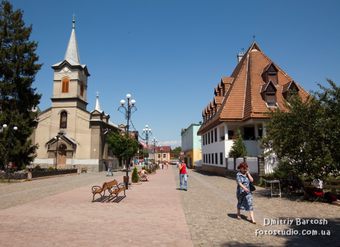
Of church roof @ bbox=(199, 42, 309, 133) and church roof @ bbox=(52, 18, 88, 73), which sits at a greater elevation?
church roof @ bbox=(52, 18, 88, 73)

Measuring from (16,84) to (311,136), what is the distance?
29.8m

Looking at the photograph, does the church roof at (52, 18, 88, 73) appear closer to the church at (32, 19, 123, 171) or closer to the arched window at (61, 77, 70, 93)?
the church at (32, 19, 123, 171)

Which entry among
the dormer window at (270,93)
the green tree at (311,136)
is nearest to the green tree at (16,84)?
the dormer window at (270,93)

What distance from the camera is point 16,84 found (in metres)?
33.6

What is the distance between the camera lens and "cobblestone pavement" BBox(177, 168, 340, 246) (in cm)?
757

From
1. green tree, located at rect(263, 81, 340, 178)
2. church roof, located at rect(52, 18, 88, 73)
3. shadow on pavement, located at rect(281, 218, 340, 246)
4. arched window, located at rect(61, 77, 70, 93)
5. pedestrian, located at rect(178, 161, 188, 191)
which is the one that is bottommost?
shadow on pavement, located at rect(281, 218, 340, 246)

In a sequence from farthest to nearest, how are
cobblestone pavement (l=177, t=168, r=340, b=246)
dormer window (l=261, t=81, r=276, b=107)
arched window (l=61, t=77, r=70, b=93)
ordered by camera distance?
1. arched window (l=61, t=77, r=70, b=93)
2. dormer window (l=261, t=81, r=276, b=107)
3. cobblestone pavement (l=177, t=168, r=340, b=246)

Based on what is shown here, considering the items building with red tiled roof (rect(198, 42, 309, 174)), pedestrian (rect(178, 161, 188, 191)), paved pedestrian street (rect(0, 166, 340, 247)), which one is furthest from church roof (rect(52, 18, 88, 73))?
paved pedestrian street (rect(0, 166, 340, 247))

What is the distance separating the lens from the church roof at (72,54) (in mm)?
50219

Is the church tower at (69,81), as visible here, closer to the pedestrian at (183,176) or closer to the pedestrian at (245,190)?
the pedestrian at (183,176)

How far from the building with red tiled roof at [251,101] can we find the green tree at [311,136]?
1259 centimetres

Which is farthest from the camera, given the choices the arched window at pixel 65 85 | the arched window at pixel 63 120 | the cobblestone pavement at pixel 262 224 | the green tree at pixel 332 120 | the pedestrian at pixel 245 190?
the arched window at pixel 65 85

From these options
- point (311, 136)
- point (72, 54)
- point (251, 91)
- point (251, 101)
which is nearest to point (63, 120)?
point (72, 54)

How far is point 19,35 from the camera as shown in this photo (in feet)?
112
